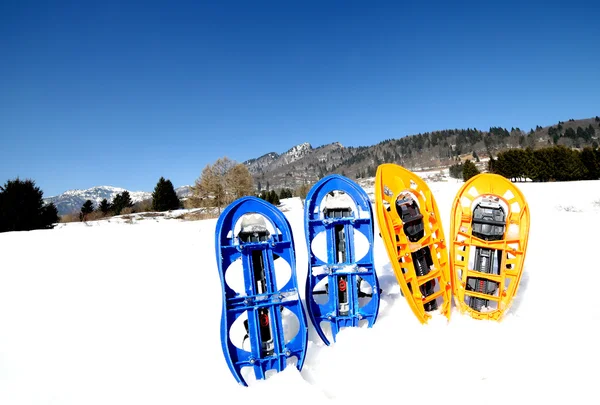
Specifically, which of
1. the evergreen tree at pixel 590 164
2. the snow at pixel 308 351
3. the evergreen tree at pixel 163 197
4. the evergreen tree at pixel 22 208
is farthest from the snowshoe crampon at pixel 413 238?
the evergreen tree at pixel 590 164

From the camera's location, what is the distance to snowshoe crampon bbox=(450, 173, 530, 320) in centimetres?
477

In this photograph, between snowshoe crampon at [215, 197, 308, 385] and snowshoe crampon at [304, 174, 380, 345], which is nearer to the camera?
snowshoe crampon at [215, 197, 308, 385]

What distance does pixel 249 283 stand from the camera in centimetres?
401

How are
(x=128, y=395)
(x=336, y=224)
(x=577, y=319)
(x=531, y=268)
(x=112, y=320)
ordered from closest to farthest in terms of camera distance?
(x=128, y=395) < (x=577, y=319) < (x=336, y=224) < (x=112, y=320) < (x=531, y=268)

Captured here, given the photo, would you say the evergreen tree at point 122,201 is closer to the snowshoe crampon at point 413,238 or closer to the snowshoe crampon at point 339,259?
the snowshoe crampon at point 339,259

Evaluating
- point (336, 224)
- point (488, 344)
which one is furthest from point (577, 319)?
point (336, 224)

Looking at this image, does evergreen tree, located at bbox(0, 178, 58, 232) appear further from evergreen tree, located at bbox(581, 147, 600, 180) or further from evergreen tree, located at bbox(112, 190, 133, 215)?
evergreen tree, located at bbox(581, 147, 600, 180)

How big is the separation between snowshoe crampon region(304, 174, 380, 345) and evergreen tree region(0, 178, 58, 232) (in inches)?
1329

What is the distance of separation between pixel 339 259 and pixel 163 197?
5825 cm

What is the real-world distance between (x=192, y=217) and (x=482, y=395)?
33036mm

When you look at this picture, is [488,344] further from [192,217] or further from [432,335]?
[192,217]

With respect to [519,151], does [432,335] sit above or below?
below

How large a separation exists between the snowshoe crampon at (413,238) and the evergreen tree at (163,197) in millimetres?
58169

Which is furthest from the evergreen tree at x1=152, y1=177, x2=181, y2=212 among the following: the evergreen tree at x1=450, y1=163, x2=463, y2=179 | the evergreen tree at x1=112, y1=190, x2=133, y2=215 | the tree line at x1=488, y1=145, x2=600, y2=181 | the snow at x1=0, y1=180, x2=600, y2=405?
the evergreen tree at x1=450, y1=163, x2=463, y2=179
